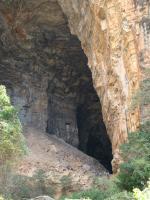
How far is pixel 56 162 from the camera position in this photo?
22078mm

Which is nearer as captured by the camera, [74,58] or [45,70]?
[45,70]

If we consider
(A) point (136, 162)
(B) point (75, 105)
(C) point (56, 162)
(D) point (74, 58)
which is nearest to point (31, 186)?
(C) point (56, 162)

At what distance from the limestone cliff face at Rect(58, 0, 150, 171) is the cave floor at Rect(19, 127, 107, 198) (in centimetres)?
221

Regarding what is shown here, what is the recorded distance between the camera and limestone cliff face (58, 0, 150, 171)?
54.0ft

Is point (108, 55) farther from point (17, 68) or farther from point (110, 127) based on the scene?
point (17, 68)

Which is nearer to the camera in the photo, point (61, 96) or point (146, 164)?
point (146, 164)

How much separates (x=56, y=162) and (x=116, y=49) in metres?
6.68

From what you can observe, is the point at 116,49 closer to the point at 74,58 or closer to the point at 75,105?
the point at 74,58

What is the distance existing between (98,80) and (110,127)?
201 centimetres

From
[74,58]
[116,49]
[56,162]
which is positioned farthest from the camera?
[74,58]

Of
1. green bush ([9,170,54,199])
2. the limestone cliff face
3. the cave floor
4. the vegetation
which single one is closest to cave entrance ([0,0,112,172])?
the cave floor

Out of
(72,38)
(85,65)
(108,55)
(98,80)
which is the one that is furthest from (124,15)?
(85,65)

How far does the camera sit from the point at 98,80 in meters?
20.6

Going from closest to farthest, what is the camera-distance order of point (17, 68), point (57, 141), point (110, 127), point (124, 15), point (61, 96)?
point (124, 15)
point (110, 127)
point (57, 141)
point (17, 68)
point (61, 96)
